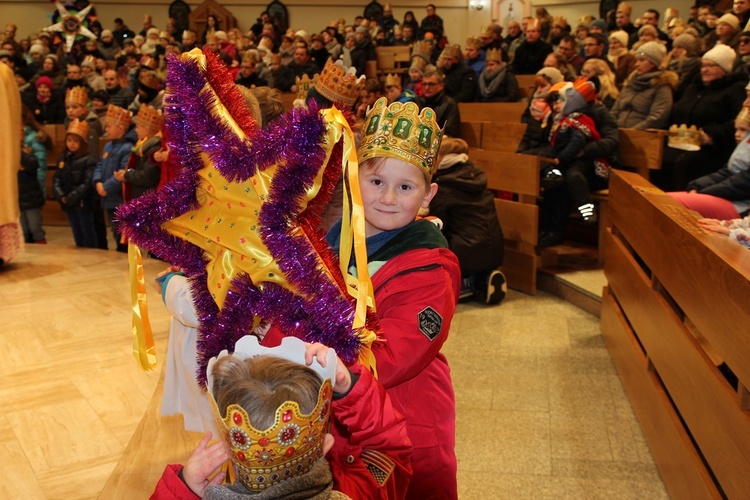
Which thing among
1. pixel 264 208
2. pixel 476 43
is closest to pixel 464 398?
pixel 264 208

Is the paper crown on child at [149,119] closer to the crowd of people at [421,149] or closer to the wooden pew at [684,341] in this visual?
the crowd of people at [421,149]

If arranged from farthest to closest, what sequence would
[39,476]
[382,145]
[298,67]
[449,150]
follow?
1. [298,67]
2. [449,150]
3. [39,476]
4. [382,145]

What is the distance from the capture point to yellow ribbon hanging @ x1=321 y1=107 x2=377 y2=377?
1272 mm

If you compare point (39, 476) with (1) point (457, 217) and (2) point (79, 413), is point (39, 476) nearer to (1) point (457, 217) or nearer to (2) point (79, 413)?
(2) point (79, 413)

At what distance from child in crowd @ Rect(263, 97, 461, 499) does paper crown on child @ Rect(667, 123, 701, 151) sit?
3724mm

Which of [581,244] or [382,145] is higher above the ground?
[382,145]

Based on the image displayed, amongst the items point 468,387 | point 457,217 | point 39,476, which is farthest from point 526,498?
point 457,217

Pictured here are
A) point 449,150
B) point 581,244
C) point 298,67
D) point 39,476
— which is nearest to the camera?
point 39,476

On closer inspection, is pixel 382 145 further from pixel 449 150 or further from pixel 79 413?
pixel 449 150

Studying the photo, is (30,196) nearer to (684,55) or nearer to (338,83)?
(338,83)

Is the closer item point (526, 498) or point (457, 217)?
point (526, 498)

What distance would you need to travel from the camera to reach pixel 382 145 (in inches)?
62.6

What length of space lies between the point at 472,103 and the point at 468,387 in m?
4.97

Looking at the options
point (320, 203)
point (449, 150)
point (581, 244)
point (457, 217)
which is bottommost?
point (581, 244)
